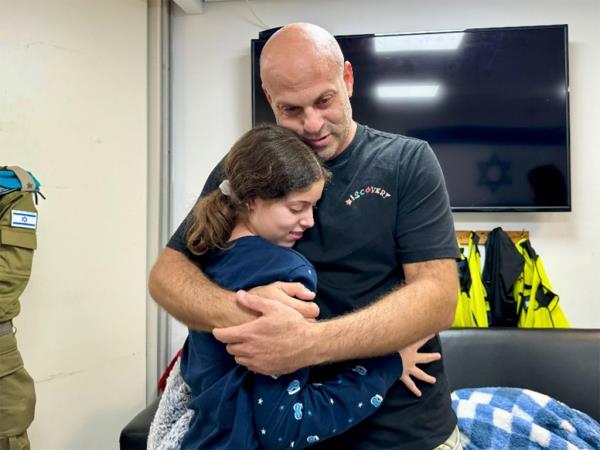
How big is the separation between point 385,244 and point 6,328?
63.2 inches

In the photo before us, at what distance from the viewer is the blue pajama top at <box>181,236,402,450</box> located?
885 mm

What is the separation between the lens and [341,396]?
913 millimetres

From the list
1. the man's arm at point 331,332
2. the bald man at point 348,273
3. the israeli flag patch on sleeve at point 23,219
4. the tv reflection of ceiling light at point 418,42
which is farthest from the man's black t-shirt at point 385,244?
the tv reflection of ceiling light at point 418,42

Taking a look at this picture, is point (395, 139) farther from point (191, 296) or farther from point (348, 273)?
point (191, 296)

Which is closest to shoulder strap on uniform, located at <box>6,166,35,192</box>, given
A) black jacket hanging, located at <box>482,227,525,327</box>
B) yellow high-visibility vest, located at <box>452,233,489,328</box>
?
yellow high-visibility vest, located at <box>452,233,489,328</box>

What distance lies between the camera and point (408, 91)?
2.46 m

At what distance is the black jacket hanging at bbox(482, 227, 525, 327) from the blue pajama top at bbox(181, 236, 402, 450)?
165 cm

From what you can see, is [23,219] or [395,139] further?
[23,219]

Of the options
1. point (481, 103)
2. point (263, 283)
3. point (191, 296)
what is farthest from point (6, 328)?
point (481, 103)

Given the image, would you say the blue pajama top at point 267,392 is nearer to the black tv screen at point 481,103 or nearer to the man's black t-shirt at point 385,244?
the man's black t-shirt at point 385,244

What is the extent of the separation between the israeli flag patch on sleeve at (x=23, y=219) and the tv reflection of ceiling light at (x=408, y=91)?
1.74 m

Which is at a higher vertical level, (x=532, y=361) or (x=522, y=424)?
(x=532, y=361)

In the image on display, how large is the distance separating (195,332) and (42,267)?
1.51 m

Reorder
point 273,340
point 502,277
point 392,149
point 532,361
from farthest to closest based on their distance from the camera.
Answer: point 502,277, point 532,361, point 392,149, point 273,340
